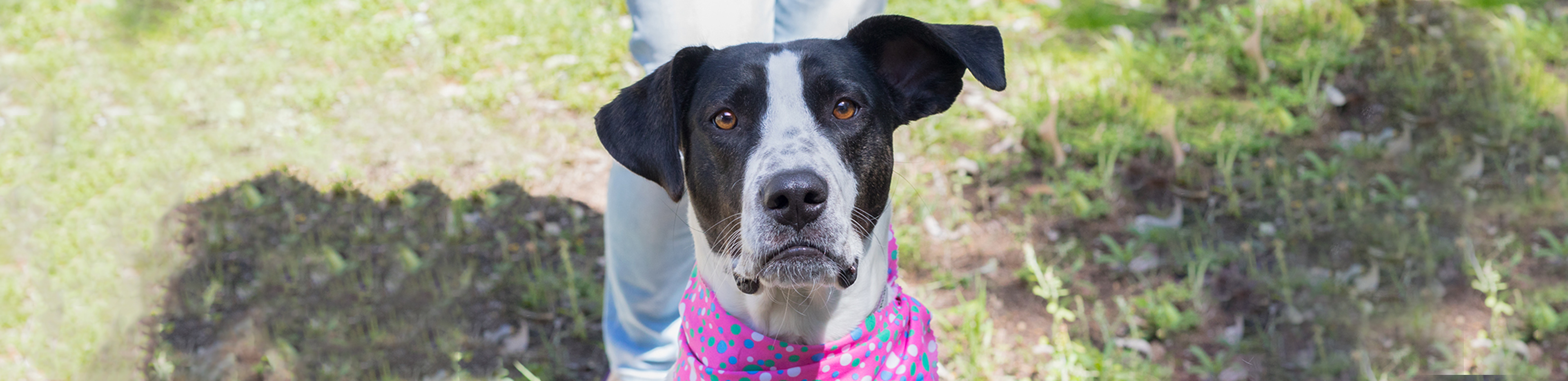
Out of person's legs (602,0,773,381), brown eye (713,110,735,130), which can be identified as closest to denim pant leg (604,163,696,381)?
person's legs (602,0,773,381)

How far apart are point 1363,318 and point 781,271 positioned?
2.88 meters

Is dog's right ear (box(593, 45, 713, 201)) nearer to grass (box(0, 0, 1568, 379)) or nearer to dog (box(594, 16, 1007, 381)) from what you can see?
dog (box(594, 16, 1007, 381))

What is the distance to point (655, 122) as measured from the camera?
8.40ft

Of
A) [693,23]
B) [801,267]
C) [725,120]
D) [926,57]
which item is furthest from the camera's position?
[693,23]

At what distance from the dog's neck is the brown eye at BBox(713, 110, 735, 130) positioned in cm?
33

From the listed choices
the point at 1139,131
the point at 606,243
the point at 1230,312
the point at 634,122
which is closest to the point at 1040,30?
the point at 1139,131

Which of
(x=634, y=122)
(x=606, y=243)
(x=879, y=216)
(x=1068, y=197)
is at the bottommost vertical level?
(x=1068, y=197)

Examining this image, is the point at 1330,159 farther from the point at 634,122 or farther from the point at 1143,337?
the point at 634,122

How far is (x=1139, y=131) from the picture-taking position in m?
5.32

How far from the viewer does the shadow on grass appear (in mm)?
4336

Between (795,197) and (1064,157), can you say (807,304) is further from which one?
(1064,157)

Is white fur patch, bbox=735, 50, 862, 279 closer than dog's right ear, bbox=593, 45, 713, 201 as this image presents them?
Yes

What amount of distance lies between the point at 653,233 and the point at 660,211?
11cm

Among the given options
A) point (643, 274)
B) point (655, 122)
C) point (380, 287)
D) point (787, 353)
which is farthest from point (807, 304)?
point (380, 287)
